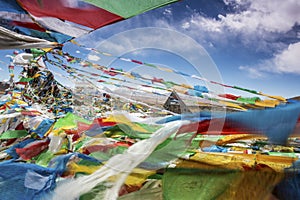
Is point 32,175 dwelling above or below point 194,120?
below

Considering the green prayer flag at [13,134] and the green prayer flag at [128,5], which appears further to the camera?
the green prayer flag at [13,134]

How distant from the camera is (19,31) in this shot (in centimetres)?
183

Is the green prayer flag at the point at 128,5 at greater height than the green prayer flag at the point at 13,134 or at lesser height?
greater

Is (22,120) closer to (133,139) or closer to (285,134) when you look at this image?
(133,139)

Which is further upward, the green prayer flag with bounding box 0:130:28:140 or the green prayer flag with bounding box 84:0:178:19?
the green prayer flag with bounding box 84:0:178:19

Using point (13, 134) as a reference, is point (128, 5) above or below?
above

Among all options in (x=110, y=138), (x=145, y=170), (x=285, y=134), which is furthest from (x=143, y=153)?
(x=110, y=138)

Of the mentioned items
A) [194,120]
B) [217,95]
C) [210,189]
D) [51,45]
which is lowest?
[210,189]

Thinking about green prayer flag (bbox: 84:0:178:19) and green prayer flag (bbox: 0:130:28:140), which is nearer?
green prayer flag (bbox: 84:0:178:19)

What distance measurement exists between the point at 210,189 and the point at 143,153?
13.5 inches

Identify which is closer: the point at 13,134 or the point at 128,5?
the point at 128,5

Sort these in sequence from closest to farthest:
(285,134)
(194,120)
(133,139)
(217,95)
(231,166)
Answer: (285,134)
(231,166)
(194,120)
(217,95)
(133,139)

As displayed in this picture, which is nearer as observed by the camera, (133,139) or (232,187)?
(232,187)

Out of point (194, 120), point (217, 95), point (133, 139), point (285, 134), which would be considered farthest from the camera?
point (133, 139)
